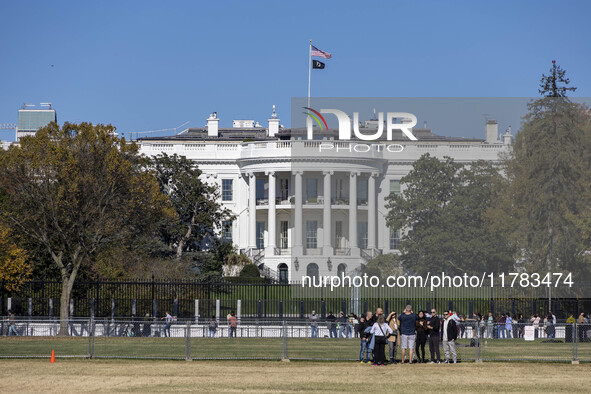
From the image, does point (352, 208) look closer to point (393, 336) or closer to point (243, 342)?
point (243, 342)

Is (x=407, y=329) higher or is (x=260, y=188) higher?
(x=260, y=188)

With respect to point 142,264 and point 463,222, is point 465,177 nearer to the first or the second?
point 463,222

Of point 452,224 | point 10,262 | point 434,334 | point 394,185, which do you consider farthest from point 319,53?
point 434,334

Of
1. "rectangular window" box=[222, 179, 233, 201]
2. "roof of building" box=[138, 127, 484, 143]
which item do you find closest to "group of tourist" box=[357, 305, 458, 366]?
"roof of building" box=[138, 127, 484, 143]

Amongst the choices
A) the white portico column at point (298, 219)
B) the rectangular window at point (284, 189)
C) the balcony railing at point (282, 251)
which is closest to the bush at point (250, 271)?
the white portico column at point (298, 219)

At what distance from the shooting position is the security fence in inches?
1259

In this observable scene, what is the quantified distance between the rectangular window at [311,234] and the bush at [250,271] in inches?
321

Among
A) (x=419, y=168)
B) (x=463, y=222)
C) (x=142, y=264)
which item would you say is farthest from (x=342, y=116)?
(x=142, y=264)

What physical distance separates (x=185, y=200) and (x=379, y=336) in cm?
4765

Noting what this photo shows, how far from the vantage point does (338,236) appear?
8488 centimetres

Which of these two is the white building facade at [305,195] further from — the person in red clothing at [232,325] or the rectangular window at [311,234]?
the person in red clothing at [232,325]

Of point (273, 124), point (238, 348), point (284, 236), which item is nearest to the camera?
point (238, 348)

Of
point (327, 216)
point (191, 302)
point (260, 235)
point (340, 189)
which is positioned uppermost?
point (340, 189)

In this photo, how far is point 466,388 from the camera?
81.6 ft
